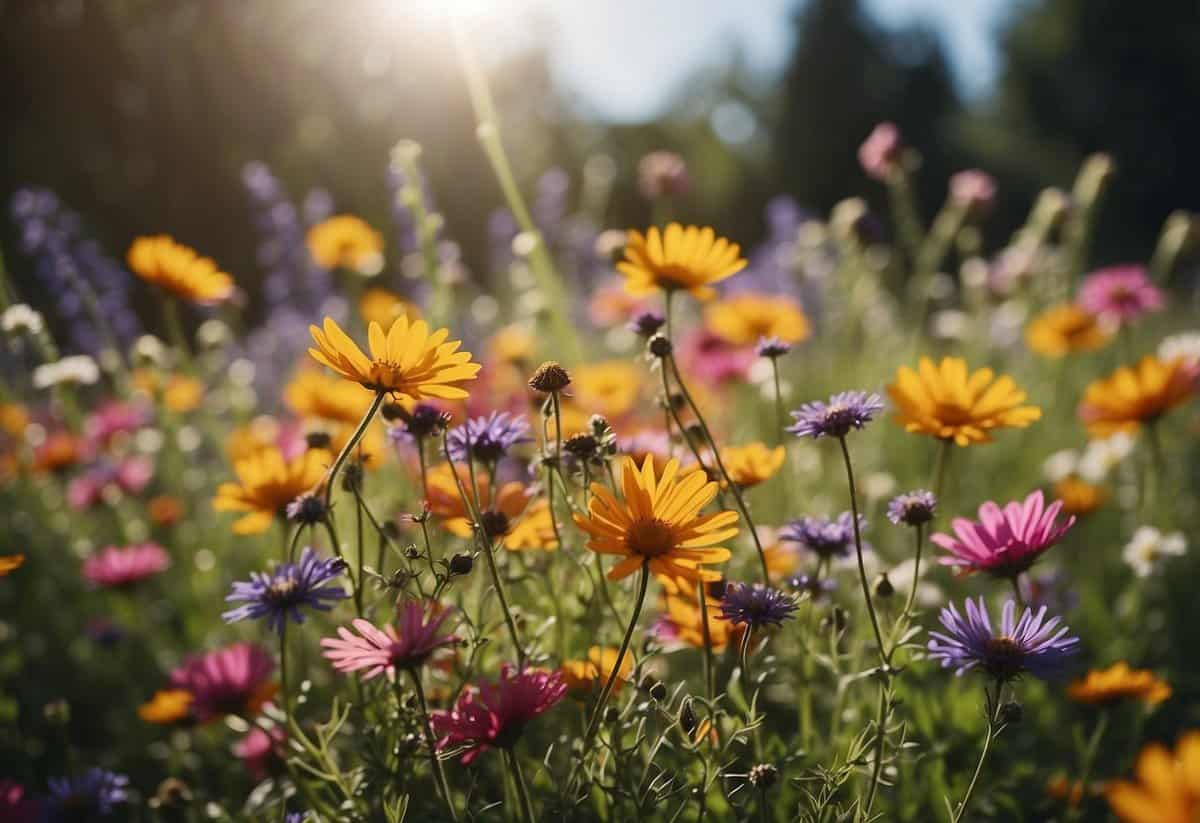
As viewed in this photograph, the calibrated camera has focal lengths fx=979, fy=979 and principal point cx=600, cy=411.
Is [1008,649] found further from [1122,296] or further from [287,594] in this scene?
[1122,296]

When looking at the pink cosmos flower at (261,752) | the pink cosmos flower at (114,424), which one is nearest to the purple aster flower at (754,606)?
the pink cosmos flower at (261,752)

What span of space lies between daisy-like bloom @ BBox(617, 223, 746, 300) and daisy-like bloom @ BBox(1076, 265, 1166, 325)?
214cm

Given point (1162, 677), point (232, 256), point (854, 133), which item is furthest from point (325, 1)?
point (854, 133)

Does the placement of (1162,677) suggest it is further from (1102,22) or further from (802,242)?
(1102,22)

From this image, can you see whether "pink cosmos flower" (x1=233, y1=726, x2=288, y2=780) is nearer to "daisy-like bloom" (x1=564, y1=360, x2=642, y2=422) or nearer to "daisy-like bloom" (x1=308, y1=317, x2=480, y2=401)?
"daisy-like bloom" (x1=308, y1=317, x2=480, y2=401)

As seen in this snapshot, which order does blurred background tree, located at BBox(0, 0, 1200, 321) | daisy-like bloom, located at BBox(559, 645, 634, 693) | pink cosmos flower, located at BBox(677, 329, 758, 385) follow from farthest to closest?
blurred background tree, located at BBox(0, 0, 1200, 321), pink cosmos flower, located at BBox(677, 329, 758, 385), daisy-like bloom, located at BBox(559, 645, 634, 693)

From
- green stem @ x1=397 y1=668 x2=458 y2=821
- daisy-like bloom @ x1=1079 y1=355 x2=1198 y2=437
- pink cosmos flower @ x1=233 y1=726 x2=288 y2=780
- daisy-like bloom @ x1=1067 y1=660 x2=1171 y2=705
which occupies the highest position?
daisy-like bloom @ x1=1079 y1=355 x2=1198 y2=437

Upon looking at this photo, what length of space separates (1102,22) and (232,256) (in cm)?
1678

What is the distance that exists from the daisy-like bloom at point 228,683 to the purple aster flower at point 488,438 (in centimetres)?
66

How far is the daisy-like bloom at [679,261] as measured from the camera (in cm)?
166

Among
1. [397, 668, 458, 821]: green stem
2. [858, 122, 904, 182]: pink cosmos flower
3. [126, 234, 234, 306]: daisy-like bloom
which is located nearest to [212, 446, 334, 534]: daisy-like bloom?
[126, 234, 234, 306]: daisy-like bloom

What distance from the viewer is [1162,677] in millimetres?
2453

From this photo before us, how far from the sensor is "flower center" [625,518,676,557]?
1.23 m

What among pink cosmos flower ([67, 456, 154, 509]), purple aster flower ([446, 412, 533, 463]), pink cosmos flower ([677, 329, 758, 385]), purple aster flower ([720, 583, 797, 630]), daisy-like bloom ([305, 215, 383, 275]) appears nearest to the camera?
purple aster flower ([720, 583, 797, 630])
